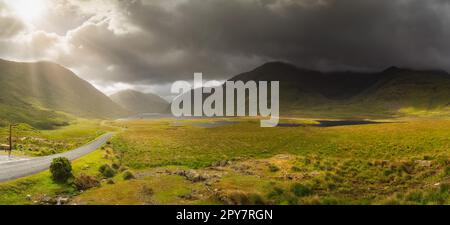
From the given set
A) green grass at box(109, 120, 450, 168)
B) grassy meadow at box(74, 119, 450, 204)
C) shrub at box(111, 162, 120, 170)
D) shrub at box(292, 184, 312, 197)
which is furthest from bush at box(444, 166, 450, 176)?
shrub at box(111, 162, 120, 170)

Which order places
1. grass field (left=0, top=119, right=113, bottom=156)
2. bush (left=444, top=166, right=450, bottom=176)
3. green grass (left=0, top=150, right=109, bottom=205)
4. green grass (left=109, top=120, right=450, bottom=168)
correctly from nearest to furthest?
green grass (left=0, top=150, right=109, bottom=205) < bush (left=444, top=166, right=450, bottom=176) < green grass (left=109, top=120, right=450, bottom=168) < grass field (left=0, top=119, right=113, bottom=156)

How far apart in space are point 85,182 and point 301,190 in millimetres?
25528

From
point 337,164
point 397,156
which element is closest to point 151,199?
point 337,164

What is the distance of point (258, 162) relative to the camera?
48062 mm

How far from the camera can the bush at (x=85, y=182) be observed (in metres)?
35.1


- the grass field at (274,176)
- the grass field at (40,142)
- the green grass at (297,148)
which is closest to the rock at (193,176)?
the grass field at (274,176)

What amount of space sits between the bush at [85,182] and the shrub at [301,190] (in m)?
23.7

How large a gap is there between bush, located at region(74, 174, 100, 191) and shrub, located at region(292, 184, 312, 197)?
23.7m

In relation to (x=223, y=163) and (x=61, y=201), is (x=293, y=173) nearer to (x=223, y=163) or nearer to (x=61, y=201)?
(x=223, y=163)

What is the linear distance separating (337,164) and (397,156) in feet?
36.9

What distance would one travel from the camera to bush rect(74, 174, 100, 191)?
35125 mm

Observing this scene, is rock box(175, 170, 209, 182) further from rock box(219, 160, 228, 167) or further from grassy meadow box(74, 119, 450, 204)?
rock box(219, 160, 228, 167)

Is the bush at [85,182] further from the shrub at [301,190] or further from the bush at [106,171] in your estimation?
the shrub at [301,190]

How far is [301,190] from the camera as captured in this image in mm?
30578
